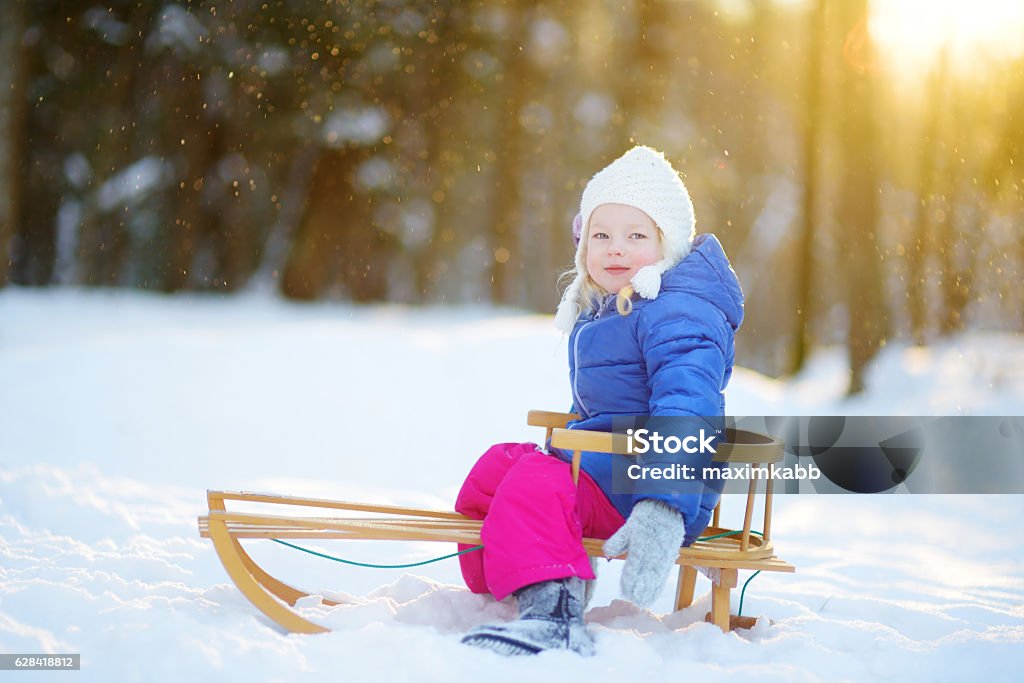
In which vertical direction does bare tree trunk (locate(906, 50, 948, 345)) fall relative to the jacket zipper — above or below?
above

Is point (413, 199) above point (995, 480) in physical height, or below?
above

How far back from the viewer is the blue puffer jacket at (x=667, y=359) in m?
2.34

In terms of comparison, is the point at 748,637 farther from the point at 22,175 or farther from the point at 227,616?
the point at 22,175

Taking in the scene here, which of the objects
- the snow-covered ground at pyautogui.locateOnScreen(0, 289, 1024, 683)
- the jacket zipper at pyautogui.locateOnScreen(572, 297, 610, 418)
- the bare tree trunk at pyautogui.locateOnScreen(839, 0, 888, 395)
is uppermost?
the bare tree trunk at pyautogui.locateOnScreen(839, 0, 888, 395)

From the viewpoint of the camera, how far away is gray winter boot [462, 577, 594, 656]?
2.17 meters

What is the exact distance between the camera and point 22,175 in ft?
43.4

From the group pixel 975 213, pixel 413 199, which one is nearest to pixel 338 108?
pixel 413 199

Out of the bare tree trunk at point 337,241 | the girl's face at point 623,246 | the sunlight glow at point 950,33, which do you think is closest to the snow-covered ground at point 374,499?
the girl's face at point 623,246

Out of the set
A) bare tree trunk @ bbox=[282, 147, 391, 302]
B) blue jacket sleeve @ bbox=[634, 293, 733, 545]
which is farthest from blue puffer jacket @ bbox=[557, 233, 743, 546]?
bare tree trunk @ bbox=[282, 147, 391, 302]

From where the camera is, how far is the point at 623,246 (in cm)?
267

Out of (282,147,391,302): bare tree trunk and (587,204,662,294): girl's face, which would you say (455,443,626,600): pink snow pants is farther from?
(282,147,391,302): bare tree trunk

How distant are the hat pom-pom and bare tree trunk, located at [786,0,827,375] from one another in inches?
311

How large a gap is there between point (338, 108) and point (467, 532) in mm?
11021

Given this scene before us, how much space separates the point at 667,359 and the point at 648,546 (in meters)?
0.50
